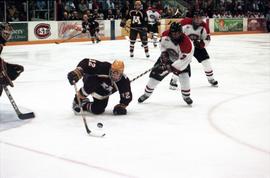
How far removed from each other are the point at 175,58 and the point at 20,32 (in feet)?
27.2

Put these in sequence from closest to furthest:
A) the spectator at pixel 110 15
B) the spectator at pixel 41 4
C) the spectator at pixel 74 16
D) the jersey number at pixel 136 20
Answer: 1. the jersey number at pixel 136 20
2. the spectator at pixel 41 4
3. the spectator at pixel 74 16
4. the spectator at pixel 110 15

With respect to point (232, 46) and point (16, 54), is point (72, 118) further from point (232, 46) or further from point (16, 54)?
point (232, 46)

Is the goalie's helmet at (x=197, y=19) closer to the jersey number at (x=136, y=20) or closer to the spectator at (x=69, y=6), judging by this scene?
the jersey number at (x=136, y=20)

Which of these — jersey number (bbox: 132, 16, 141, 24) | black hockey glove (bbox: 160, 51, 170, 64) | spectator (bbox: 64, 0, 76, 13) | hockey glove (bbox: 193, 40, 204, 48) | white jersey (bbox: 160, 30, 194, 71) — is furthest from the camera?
spectator (bbox: 64, 0, 76, 13)

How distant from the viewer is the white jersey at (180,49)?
201 inches

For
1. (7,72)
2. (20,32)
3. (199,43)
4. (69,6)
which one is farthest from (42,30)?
(7,72)

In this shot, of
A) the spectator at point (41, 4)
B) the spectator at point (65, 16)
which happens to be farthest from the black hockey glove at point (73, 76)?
the spectator at point (65, 16)

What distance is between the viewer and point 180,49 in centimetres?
516

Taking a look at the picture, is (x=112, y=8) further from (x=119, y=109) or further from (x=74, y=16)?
(x=119, y=109)

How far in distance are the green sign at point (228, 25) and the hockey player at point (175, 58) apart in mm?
12824

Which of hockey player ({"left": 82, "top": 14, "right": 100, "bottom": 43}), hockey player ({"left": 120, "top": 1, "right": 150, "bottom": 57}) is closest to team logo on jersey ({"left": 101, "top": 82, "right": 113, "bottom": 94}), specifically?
hockey player ({"left": 120, "top": 1, "right": 150, "bottom": 57})

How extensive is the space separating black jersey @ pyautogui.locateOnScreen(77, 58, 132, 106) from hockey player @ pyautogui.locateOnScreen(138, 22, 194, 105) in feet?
2.44

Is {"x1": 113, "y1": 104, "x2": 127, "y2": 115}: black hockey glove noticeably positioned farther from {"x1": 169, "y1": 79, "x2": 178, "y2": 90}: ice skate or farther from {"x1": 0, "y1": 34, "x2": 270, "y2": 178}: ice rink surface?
{"x1": 169, "y1": 79, "x2": 178, "y2": 90}: ice skate

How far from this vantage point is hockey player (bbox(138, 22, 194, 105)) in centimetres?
511
